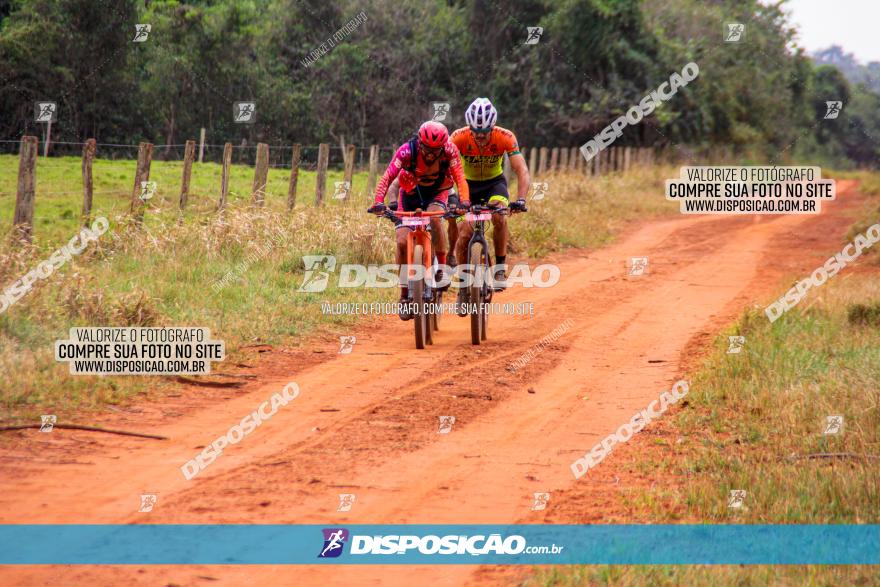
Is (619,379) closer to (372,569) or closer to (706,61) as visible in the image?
(372,569)

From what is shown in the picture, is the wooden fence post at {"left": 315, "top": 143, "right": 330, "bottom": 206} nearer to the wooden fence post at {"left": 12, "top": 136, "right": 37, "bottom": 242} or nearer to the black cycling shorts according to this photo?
the wooden fence post at {"left": 12, "top": 136, "right": 37, "bottom": 242}

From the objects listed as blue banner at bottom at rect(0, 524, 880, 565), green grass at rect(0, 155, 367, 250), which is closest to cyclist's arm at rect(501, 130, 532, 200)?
green grass at rect(0, 155, 367, 250)

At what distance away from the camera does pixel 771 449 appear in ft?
22.6

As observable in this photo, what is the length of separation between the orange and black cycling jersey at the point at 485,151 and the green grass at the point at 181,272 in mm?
2382

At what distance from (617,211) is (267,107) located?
18.9 metres

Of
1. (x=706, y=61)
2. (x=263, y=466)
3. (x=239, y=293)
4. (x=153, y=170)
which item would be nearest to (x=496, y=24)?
(x=706, y=61)

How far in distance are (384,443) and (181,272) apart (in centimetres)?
620

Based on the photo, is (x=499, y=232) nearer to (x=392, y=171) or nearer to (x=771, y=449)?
(x=392, y=171)

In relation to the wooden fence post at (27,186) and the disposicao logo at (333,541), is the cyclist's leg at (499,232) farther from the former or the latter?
the disposicao logo at (333,541)

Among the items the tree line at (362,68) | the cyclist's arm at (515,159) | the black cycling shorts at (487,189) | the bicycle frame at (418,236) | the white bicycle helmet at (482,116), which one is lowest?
the bicycle frame at (418,236)

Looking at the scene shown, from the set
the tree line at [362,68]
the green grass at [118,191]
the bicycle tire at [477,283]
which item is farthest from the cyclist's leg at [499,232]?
the tree line at [362,68]

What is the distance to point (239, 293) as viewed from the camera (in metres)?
11.9

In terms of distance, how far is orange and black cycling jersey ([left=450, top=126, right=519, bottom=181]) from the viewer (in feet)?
35.6

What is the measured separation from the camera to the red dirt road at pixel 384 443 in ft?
17.9
